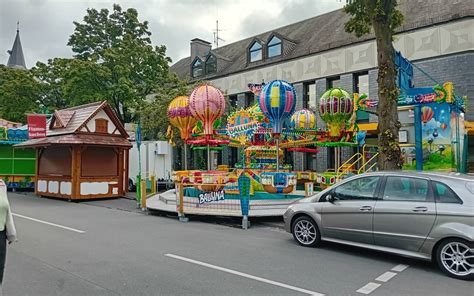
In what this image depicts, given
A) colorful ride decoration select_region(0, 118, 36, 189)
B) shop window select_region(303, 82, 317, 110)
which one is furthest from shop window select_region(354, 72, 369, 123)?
colorful ride decoration select_region(0, 118, 36, 189)

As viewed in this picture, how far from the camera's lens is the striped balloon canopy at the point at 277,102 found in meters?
12.8

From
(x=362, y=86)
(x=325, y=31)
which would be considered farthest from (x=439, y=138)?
(x=325, y=31)

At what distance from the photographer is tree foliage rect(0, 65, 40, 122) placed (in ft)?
88.5

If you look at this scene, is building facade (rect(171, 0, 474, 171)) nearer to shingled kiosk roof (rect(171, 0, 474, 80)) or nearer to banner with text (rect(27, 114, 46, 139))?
shingled kiosk roof (rect(171, 0, 474, 80))

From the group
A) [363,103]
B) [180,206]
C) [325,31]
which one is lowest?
[180,206]

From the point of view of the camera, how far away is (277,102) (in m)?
12.8

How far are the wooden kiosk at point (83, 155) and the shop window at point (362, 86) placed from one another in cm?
1349

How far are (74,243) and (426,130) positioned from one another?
1317cm

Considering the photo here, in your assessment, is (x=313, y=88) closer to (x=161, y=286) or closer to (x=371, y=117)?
(x=371, y=117)

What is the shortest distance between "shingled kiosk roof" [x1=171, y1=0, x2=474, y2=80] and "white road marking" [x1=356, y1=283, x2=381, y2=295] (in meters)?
18.1

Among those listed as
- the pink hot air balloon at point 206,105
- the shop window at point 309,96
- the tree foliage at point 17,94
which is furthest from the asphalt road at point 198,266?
the tree foliage at point 17,94

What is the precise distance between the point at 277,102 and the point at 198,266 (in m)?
7.66

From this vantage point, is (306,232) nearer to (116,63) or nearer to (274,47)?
(116,63)

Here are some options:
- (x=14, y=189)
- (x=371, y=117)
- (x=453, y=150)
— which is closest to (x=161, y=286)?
(x=453, y=150)
